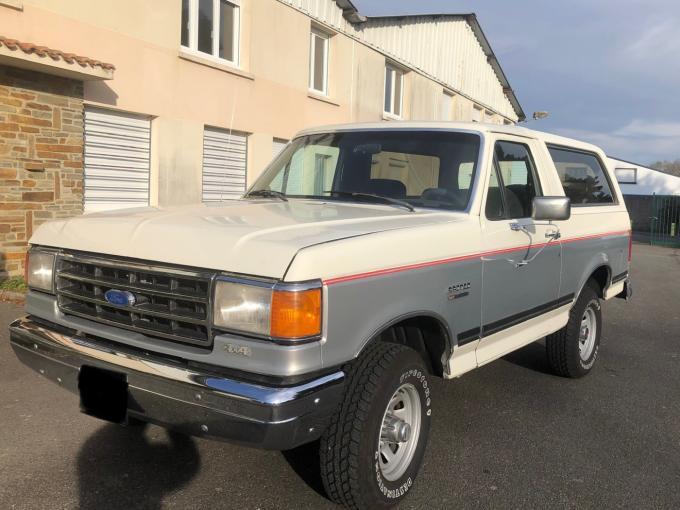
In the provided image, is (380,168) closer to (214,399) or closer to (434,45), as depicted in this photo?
(214,399)

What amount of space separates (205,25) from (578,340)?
872 centimetres

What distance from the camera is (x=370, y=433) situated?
2.63 metres

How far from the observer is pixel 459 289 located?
10.6 ft

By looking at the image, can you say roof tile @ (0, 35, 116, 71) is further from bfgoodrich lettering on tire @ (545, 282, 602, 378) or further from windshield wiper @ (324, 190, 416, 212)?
bfgoodrich lettering on tire @ (545, 282, 602, 378)

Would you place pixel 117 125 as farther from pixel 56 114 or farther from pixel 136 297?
pixel 136 297

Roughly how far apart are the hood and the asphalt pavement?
4.00 ft

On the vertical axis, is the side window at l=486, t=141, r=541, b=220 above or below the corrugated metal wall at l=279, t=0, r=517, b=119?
below

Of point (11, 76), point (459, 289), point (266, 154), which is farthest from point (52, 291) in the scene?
point (266, 154)

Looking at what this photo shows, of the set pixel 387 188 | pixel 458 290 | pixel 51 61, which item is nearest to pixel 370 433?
pixel 458 290

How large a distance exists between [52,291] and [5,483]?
3.28ft

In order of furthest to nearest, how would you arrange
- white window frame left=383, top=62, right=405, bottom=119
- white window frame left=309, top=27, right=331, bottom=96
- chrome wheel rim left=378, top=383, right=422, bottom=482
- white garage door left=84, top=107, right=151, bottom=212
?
white window frame left=383, top=62, right=405, bottom=119 < white window frame left=309, top=27, right=331, bottom=96 < white garage door left=84, top=107, right=151, bottom=212 < chrome wheel rim left=378, top=383, right=422, bottom=482

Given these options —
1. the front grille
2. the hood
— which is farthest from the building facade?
the front grille

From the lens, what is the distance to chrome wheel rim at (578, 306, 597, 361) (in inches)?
203

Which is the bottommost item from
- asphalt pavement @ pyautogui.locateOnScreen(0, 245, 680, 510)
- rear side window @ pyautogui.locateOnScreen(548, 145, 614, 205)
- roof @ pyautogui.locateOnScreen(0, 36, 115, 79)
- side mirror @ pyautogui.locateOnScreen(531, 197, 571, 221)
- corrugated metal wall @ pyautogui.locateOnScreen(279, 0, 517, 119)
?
asphalt pavement @ pyautogui.locateOnScreen(0, 245, 680, 510)
